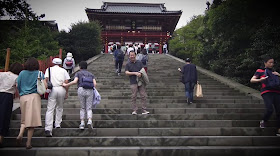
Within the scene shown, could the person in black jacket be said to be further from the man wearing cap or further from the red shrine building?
the red shrine building

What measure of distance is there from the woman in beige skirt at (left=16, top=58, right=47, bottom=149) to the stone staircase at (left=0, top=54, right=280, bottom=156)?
1.26ft

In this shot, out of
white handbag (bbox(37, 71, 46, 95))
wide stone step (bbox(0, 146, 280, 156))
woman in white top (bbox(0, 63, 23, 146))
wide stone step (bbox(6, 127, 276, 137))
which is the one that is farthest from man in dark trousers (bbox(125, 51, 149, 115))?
woman in white top (bbox(0, 63, 23, 146))

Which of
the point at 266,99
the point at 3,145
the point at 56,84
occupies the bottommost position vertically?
the point at 3,145

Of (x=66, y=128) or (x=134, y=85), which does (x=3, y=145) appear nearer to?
(x=66, y=128)

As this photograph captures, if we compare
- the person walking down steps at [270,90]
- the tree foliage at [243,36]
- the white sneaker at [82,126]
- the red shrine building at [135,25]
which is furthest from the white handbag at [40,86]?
the red shrine building at [135,25]

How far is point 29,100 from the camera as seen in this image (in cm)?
438

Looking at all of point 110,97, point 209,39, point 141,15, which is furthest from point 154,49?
point 110,97

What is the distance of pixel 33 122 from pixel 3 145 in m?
0.86

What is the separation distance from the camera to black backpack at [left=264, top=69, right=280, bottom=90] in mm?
4895

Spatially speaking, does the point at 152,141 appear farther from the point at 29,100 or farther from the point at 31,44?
the point at 31,44

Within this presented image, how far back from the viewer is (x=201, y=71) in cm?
1259

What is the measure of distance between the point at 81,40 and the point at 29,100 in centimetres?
1521

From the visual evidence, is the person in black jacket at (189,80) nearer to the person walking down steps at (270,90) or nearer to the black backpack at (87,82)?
the person walking down steps at (270,90)

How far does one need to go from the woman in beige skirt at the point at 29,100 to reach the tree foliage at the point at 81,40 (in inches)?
561
